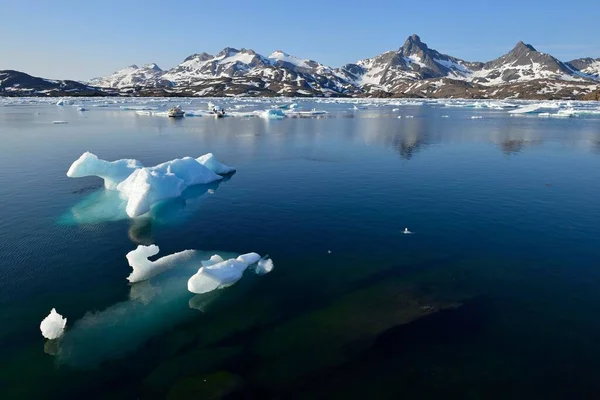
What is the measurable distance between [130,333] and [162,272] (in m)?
4.33

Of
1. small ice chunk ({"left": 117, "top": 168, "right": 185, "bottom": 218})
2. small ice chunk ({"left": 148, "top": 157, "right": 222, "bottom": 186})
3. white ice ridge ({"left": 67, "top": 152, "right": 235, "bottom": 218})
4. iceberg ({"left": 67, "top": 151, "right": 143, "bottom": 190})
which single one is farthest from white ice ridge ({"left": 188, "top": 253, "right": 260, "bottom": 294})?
iceberg ({"left": 67, "top": 151, "right": 143, "bottom": 190})

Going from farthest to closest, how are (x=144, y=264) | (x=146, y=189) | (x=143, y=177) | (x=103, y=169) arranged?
(x=103, y=169) < (x=143, y=177) < (x=146, y=189) < (x=144, y=264)

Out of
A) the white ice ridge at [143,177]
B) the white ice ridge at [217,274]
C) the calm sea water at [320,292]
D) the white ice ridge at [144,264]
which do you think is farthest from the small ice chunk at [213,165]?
the white ice ridge at [217,274]

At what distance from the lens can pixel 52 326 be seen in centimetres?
1295

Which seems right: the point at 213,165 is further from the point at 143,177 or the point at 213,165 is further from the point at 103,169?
the point at 143,177

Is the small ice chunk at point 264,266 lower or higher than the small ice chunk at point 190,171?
lower

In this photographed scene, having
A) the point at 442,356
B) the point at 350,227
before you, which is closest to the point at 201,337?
the point at 442,356

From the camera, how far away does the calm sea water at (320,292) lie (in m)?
11.4

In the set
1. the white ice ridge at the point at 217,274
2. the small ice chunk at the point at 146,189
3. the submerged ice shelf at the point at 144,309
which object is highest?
the small ice chunk at the point at 146,189

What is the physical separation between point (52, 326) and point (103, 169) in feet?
62.2

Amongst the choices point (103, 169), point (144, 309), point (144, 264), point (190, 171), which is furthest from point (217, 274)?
point (103, 169)

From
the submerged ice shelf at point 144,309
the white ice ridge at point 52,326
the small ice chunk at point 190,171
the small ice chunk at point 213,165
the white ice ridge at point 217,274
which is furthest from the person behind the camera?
the small ice chunk at point 213,165

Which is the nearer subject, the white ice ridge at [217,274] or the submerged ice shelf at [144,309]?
the submerged ice shelf at [144,309]

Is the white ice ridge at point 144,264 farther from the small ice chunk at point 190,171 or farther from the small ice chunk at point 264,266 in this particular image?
the small ice chunk at point 190,171
